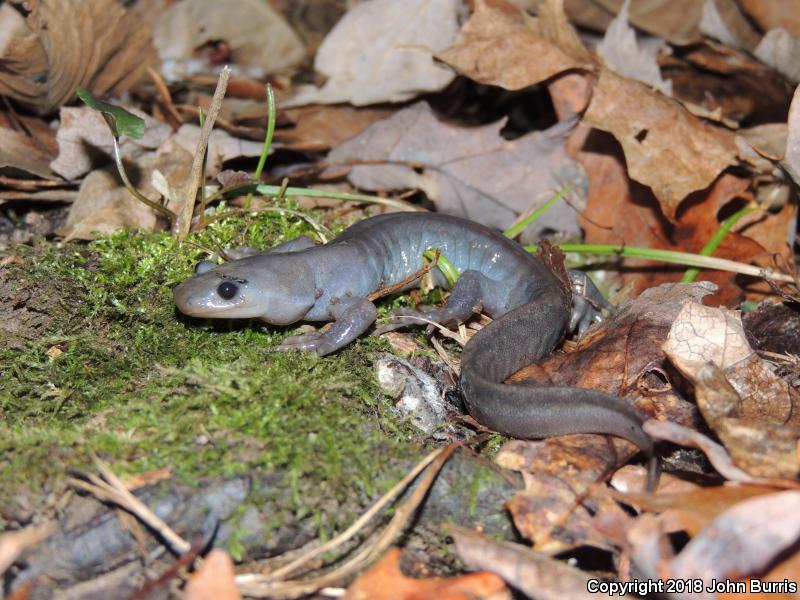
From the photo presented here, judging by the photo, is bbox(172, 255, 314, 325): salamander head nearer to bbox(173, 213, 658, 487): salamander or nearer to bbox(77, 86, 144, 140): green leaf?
bbox(173, 213, 658, 487): salamander

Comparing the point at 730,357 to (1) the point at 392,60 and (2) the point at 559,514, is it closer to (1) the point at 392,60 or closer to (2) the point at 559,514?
(2) the point at 559,514

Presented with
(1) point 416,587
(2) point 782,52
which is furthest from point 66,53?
(2) point 782,52

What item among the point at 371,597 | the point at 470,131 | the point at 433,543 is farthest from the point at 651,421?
the point at 470,131

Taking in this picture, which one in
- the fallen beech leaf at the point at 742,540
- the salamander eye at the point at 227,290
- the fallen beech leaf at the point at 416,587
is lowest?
the fallen beech leaf at the point at 416,587

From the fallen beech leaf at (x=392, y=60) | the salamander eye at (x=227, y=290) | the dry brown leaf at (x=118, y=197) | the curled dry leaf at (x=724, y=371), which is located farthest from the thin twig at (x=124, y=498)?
the fallen beech leaf at (x=392, y=60)

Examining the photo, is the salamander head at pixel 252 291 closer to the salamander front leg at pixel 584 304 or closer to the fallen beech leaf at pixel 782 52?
the salamander front leg at pixel 584 304

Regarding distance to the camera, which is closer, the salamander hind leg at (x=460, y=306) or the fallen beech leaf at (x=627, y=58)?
the salamander hind leg at (x=460, y=306)

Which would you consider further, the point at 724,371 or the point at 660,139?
the point at 660,139
